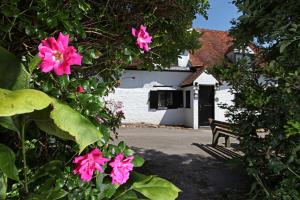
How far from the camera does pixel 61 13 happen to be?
186 cm

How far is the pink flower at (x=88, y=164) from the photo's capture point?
170 centimetres

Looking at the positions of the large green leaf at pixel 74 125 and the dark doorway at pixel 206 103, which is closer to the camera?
the large green leaf at pixel 74 125

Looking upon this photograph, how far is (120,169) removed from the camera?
186 cm

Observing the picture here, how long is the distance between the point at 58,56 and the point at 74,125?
0.43 metres

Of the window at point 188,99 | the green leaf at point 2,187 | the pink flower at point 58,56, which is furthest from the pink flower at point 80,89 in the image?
the window at point 188,99

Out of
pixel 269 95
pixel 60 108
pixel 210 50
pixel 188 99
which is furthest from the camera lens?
pixel 210 50

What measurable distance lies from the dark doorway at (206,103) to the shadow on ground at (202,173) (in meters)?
10.7

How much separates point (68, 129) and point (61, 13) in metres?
0.85

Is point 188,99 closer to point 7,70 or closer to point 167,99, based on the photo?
point 167,99

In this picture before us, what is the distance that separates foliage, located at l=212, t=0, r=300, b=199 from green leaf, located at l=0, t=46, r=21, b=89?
284 cm

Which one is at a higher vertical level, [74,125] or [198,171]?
[74,125]

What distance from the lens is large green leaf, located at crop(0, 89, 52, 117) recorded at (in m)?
1.20

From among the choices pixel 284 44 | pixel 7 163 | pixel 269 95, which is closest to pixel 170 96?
pixel 269 95

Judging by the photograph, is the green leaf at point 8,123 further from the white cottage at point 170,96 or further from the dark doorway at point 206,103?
the dark doorway at point 206,103
